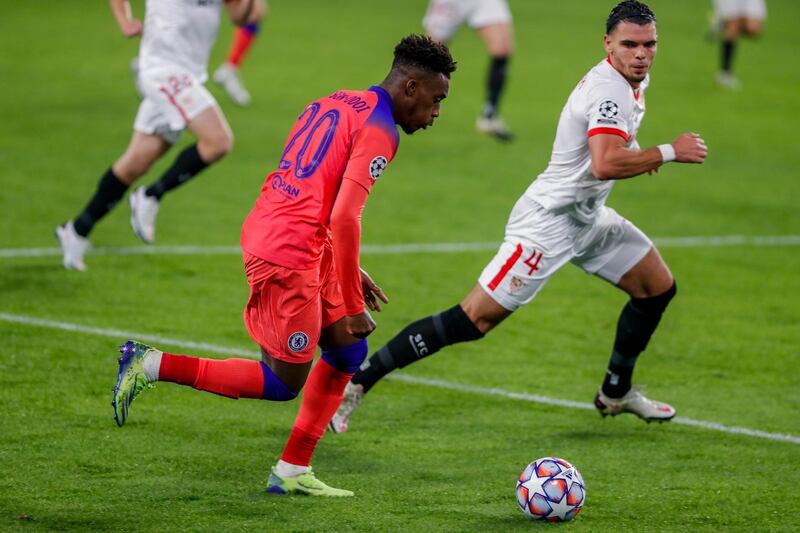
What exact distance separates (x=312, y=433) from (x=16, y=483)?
131 cm

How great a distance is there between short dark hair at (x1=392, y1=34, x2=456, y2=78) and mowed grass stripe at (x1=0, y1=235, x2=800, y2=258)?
5176mm

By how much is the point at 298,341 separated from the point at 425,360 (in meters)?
2.77

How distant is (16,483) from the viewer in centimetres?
571

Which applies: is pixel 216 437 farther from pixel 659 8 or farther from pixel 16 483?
pixel 659 8

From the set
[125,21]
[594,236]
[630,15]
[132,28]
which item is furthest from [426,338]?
[125,21]

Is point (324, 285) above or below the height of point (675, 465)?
above

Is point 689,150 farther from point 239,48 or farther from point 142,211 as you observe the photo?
point 239,48

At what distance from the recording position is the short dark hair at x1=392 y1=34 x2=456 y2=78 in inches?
217

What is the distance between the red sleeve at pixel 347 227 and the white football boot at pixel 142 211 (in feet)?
15.9

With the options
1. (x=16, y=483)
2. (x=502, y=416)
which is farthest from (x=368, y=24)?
(x=16, y=483)

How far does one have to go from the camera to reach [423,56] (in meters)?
5.52

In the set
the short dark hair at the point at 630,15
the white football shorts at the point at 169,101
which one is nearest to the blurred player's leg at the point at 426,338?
the short dark hair at the point at 630,15

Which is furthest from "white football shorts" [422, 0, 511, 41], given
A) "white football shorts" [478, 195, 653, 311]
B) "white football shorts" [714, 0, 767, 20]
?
"white football shorts" [478, 195, 653, 311]

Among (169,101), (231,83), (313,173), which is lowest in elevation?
(231,83)
